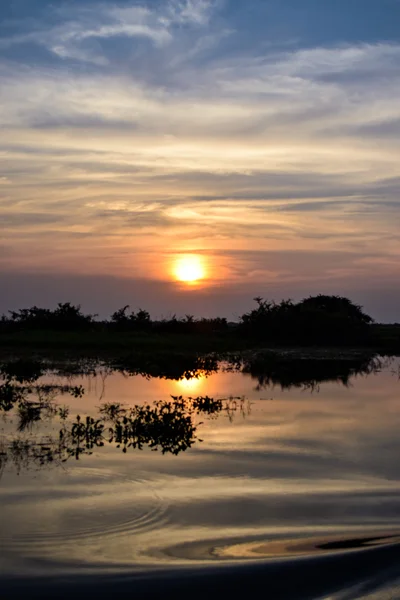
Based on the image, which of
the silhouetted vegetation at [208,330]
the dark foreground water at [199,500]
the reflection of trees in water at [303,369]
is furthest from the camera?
the silhouetted vegetation at [208,330]

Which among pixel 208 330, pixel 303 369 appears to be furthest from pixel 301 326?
pixel 303 369

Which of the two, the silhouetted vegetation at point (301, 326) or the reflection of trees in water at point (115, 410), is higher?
the silhouetted vegetation at point (301, 326)

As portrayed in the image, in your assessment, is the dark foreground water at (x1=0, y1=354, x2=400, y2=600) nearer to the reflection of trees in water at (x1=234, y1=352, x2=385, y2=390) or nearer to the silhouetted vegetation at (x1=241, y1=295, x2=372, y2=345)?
the reflection of trees in water at (x1=234, y1=352, x2=385, y2=390)

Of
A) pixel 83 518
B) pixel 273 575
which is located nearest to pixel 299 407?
pixel 83 518

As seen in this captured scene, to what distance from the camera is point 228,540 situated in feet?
27.7

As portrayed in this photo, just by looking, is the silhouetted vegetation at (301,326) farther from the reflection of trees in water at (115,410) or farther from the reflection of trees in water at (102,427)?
the reflection of trees in water at (102,427)

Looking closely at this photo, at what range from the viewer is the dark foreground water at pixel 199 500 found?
7.19 metres

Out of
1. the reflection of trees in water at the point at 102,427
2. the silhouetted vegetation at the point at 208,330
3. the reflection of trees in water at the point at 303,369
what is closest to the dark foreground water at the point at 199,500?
the reflection of trees in water at the point at 102,427

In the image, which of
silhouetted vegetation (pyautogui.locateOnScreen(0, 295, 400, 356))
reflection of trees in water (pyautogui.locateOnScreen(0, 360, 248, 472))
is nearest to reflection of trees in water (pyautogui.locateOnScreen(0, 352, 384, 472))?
reflection of trees in water (pyautogui.locateOnScreen(0, 360, 248, 472))

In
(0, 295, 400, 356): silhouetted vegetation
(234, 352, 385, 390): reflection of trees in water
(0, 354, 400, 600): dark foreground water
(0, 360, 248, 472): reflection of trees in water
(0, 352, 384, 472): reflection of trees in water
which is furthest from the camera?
(0, 295, 400, 356): silhouetted vegetation

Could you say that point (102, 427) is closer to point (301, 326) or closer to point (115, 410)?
point (115, 410)

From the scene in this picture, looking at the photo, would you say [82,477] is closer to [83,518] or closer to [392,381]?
[83,518]

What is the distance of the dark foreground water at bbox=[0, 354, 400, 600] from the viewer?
23.6 feet

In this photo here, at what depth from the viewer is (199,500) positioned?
10180mm
